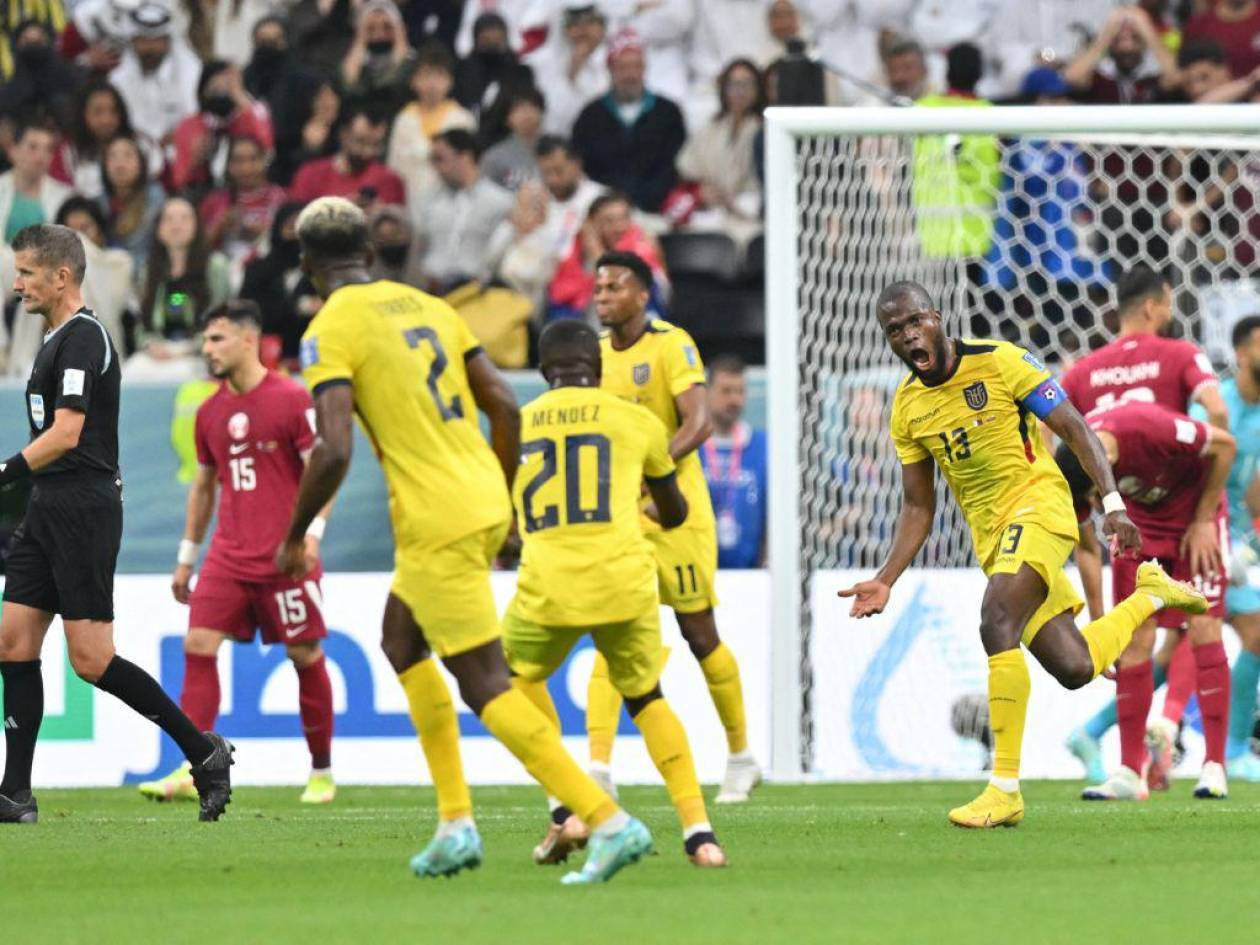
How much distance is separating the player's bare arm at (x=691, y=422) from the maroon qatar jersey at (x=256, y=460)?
7.49 ft

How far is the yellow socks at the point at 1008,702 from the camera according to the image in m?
9.11

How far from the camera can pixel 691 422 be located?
1021 cm

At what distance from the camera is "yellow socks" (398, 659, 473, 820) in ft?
23.2

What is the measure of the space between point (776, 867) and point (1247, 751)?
6119 mm

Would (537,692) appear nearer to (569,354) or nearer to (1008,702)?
(569,354)

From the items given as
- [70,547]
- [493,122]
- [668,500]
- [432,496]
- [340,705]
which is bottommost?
[340,705]

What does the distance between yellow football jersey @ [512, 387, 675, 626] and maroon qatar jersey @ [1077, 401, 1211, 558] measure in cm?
378

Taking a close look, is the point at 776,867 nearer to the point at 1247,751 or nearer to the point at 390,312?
the point at 390,312

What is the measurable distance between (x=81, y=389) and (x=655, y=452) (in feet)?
9.00

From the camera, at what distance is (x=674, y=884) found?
7043mm

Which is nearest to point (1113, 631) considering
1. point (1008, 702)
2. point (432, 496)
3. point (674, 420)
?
point (1008, 702)

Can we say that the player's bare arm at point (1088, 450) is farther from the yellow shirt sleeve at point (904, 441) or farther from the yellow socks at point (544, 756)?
the yellow socks at point (544, 756)

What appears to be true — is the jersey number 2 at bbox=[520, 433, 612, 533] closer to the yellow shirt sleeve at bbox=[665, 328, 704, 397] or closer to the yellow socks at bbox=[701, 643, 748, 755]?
the yellow shirt sleeve at bbox=[665, 328, 704, 397]

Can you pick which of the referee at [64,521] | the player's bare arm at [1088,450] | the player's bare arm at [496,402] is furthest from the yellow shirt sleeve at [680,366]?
the player's bare arm at [496,402]
